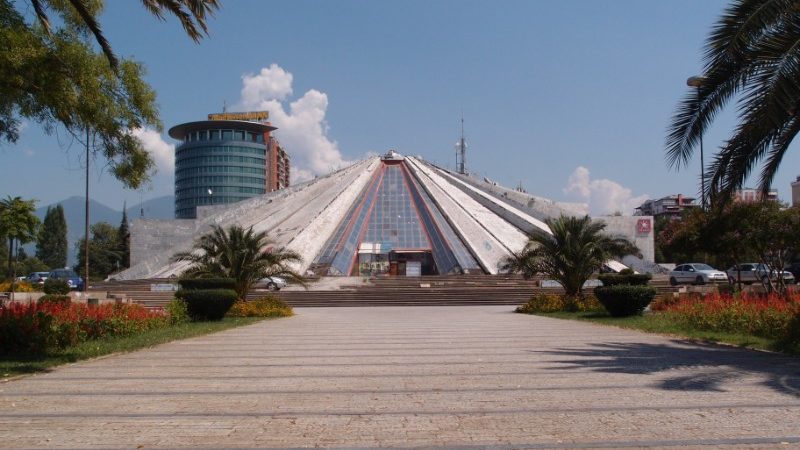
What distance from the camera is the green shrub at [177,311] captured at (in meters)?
15.5

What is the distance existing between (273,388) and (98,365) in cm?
321

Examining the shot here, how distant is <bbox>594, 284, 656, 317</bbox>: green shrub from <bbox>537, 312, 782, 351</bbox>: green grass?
0.84 feet

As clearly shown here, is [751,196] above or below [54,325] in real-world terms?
above

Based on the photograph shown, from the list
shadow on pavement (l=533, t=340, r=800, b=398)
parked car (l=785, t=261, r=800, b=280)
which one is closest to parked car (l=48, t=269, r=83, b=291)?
shadow on pavement (l=533, t=340, r=800, b=398)

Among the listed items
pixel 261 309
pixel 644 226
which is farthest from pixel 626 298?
pixel 644 226

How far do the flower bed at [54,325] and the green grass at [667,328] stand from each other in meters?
10.4

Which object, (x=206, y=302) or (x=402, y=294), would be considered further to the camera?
(x=402, y=294)

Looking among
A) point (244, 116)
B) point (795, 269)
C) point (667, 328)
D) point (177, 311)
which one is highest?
point (244, 116)

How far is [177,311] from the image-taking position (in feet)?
52.0

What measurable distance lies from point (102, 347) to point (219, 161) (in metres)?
91.7

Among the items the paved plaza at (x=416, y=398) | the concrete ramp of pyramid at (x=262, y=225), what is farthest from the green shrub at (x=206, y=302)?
the concrete ramp of pyramid at (x=262, y=225)

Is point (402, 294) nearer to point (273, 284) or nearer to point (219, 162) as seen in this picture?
point (273, 284)

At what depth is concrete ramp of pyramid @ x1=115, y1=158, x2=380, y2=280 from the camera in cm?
3591

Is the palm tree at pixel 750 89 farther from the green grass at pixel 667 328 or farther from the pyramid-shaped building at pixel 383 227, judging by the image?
the pyramid-shaped building at pixel 383 227
